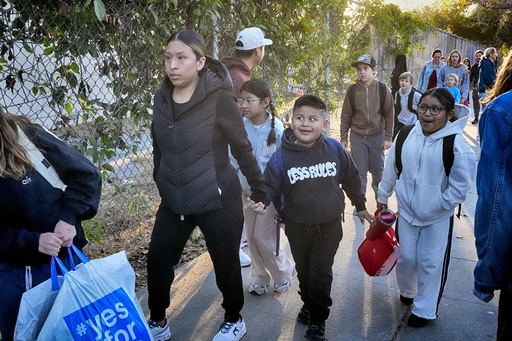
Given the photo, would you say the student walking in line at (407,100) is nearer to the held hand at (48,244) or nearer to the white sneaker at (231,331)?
the white sneaker at (231,331)

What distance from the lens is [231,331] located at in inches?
117

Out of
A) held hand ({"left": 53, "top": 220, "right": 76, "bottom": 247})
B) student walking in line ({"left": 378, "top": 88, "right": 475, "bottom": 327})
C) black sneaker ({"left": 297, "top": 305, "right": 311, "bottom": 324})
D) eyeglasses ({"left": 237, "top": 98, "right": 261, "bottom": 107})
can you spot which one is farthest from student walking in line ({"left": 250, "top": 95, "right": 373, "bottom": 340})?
held hand ({"left": 53, "top": 220, "right": 76, "bottom": 247})

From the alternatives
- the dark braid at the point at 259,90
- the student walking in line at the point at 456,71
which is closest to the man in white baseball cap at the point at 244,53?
the dark braid at the point at 259,90

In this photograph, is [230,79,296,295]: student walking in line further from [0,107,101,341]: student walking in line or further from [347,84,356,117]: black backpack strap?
[347,84,356,117]: black backpack strap

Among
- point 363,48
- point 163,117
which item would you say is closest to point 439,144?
point 163,117

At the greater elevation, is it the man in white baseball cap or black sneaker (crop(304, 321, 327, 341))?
the man in white baseball cap

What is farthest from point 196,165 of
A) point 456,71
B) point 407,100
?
point 456,71

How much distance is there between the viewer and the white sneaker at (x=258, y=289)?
12.0 ft

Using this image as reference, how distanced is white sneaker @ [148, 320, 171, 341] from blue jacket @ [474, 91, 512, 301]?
6.47 ft

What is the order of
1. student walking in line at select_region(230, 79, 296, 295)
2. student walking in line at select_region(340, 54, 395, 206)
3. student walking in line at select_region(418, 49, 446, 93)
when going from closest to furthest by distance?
student walking in line at select_region(230, 79, 296, 295) < student walking in line at select_region(340, 54, 395, 206) < student walking in line at select_region(418, 49, 446, 93)

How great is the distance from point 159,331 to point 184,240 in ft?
2.07

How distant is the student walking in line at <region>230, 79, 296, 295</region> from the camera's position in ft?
11.6

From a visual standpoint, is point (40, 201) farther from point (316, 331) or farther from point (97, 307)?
point (316, 331)

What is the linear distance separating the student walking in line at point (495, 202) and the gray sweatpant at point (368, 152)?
12.0 ft
